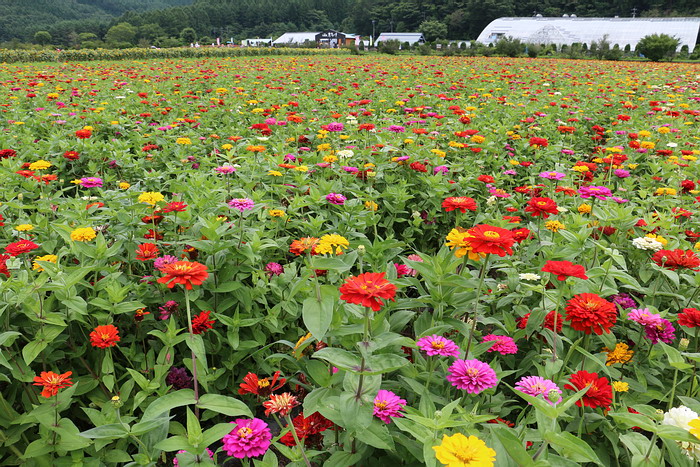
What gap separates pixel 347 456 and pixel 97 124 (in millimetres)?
5173

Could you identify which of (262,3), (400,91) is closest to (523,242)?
(400,91)

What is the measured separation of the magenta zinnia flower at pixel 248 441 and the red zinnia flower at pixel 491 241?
0.79 m

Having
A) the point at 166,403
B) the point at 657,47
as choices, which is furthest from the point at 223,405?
the point at 657,47

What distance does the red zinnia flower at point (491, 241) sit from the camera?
1.20 m

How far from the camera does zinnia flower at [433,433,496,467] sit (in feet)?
2.54

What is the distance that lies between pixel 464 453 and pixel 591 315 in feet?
2.47

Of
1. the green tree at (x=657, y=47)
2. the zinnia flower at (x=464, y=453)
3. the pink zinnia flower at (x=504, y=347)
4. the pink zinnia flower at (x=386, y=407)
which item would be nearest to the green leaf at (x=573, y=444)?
the zinnia flower at (x=464, y=453)

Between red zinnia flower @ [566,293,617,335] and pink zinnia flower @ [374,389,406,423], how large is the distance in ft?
2.04

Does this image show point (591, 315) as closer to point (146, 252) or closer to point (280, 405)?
point (280, 405)

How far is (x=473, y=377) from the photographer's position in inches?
47.0

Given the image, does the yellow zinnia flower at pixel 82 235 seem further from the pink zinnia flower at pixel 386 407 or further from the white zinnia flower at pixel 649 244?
the white zinnia flower at pixel 649 244

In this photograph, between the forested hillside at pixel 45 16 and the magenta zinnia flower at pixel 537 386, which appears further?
the forested hillside at pixel 45 16

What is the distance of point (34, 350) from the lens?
4.81 feet

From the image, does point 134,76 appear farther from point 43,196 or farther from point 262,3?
point 262,3
